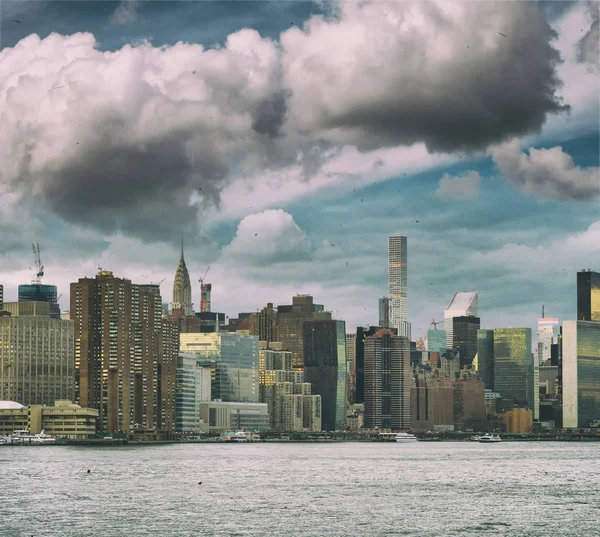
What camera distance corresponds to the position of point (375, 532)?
114 meters

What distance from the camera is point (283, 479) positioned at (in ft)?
613

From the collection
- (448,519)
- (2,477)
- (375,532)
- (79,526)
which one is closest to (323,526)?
(375,532)

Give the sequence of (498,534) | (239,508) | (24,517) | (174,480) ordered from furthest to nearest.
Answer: (174,480) → (239,508) → (24,517) → (498,534)

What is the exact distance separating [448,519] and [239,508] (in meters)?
23.4

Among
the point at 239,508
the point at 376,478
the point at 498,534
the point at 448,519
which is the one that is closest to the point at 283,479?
the point at 376,478

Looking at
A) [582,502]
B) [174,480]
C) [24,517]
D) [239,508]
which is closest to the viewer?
[24,517]

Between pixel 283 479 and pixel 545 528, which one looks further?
pixel 283 479

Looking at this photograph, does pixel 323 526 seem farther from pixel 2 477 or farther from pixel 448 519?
pixel 2 477

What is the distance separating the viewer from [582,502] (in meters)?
146

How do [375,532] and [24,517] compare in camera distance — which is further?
[24,517]

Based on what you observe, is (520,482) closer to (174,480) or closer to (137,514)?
(174,480)

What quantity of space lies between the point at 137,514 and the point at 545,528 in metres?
40.6

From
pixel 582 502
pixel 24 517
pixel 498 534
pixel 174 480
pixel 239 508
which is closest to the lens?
pixel 498 534

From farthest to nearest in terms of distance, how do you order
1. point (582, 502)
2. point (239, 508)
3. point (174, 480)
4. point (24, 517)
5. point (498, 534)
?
point (174, 480)
point (582, 502)
point (239, 508)
point (24, 517)
point (498, 534)
